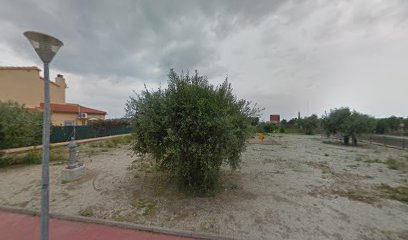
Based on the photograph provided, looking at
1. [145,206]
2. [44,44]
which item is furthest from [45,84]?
[145,206]

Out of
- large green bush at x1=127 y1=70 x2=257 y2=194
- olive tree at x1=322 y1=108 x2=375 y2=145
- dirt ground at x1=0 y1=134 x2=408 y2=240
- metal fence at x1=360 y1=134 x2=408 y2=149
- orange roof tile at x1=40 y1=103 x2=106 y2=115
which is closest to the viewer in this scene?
dirt ground at x1=0 y1=134 x2=408 y2=240

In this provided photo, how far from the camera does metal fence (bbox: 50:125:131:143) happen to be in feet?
56.7

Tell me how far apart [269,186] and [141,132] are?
4.31m

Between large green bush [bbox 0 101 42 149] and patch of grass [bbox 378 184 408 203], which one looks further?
large green bush [bbox 0 101 42 149]

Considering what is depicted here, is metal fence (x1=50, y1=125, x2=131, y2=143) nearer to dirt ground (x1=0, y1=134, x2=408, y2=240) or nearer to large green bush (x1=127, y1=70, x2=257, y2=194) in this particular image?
dirt ground (x1=0, y1=134, x2=408, y2=240)

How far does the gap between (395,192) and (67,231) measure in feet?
28.5

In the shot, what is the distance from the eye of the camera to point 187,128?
5.02 meters

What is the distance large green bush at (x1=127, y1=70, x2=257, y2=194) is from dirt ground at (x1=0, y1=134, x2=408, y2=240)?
0.88 m

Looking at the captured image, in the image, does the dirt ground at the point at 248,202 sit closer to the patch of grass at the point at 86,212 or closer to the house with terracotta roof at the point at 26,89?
the patch of grass at the point at 86,212

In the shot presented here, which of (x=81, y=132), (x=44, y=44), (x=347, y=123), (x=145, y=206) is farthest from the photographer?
(x=347, y=123)

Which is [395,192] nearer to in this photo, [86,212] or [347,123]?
[86,212]

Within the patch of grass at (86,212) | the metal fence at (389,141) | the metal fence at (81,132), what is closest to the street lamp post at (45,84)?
the patch of grass at (86,212)

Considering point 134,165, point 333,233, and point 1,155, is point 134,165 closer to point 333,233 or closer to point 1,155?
point 1,155

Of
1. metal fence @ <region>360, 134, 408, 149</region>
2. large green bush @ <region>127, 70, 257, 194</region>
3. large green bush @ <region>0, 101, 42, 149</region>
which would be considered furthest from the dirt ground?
metal fence @ <region>360, 134, 408, 149</region>
